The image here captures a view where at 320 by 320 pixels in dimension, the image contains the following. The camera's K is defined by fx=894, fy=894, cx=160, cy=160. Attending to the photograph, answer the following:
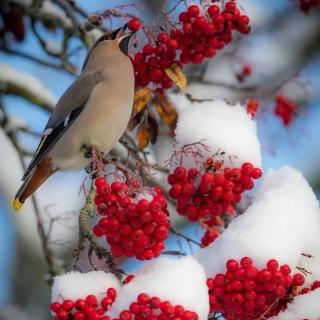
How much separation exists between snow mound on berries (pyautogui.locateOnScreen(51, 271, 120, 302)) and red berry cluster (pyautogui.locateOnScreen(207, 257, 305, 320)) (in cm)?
28

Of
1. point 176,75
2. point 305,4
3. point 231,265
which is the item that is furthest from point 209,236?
point 305,4

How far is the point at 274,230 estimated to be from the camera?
2.44 meters

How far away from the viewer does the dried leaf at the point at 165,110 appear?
3.36m

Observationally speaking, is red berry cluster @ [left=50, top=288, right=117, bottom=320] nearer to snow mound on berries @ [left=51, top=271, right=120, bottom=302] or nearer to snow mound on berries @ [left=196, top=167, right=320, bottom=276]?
snow mound on berries @ [left=51, top=271, right=120, bottom=302]

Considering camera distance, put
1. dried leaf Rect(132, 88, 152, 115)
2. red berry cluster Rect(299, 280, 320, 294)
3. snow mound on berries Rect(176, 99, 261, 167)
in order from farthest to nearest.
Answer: dried leaf Rect(132, 88, 152, 115)
snow mound on berries Rect(176, 99, 261, 167)
red berry cluster Rect(299, 280, 320, 294)

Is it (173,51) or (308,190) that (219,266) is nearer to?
(308,190)

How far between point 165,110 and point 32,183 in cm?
57

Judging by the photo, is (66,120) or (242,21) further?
(66,120)

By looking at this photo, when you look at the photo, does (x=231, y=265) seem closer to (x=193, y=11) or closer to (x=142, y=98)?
(x=193, y=11)

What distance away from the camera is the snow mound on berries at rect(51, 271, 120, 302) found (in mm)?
2178

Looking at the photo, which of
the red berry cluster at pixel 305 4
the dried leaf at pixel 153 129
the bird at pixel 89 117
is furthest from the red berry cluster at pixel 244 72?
the dried leaf at pixel 153 129

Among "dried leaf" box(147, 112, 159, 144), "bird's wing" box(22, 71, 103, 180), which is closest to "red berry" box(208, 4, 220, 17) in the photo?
"dried leaf" box(147, 112, 159, 144)

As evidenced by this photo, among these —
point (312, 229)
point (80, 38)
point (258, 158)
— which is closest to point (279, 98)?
point (80, 38)

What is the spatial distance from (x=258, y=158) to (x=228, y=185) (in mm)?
205
